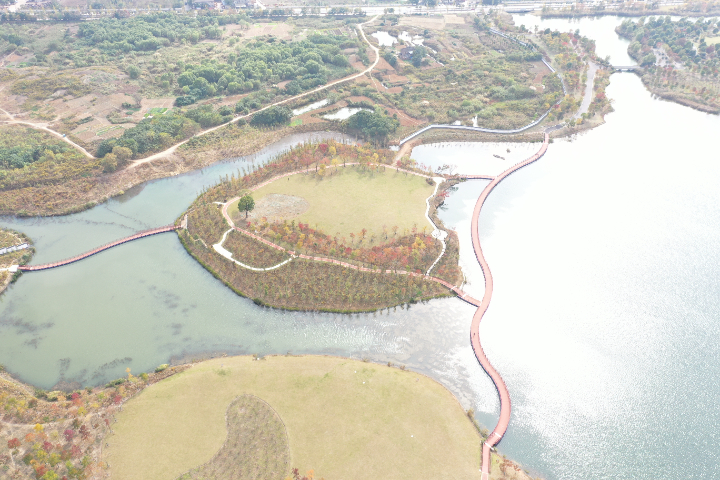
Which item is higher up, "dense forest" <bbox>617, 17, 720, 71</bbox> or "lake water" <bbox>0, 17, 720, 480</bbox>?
"dense forest" <bbox>617, 17, 720, 71</bbox>

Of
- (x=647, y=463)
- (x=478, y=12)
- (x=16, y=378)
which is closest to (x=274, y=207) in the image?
(x=16, y=378)

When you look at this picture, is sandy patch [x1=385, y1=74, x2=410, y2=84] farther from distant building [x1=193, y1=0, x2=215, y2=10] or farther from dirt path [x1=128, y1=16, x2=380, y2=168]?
distant building [x1=193, y1=0, x2=215, y2=10]

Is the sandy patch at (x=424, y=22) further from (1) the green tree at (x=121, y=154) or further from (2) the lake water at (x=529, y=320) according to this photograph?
(1) the green tree at (x=121, y=154)

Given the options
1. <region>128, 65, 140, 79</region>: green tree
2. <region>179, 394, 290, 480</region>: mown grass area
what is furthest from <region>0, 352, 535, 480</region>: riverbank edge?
<region>128, 65, 140, 79</region>: green tree

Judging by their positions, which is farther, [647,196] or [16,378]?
[647,196]

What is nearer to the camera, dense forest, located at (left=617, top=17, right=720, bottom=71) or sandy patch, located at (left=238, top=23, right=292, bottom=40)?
dense forest, located at (left=617, top=17, right=720, bottom=71)

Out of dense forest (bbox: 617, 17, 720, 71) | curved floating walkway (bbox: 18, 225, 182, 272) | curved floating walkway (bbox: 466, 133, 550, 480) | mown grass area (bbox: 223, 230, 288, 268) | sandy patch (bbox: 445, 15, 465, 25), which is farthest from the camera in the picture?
sandy patch (bbox: 445, 15, 465, 25)

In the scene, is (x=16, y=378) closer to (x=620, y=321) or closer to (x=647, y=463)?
(x=647, y=463)
